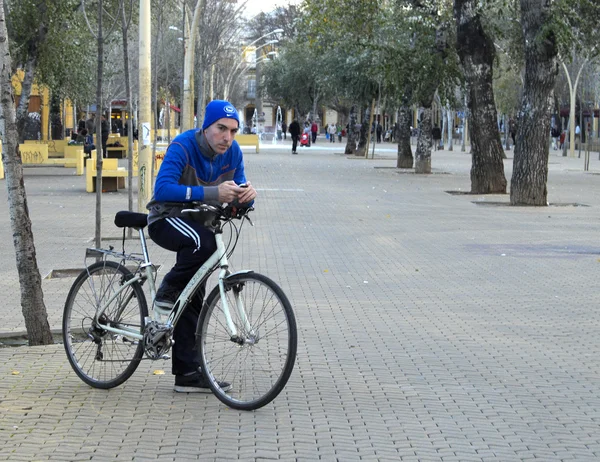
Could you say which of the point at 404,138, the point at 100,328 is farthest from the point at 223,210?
the point at 404,138

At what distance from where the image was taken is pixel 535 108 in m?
20.5

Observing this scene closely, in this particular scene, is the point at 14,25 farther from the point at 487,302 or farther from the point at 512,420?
the point at 512,420

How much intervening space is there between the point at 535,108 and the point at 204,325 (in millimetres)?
15654

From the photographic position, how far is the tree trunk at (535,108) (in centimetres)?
2028

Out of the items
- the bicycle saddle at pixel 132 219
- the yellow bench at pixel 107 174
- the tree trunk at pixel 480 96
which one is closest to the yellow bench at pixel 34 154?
the yellow bench at pixel 107 174

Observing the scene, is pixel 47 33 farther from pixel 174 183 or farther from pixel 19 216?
pixel 174 183

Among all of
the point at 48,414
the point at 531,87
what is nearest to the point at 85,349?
the point at 48,414

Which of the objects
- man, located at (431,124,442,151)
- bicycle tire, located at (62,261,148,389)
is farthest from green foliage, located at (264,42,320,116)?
bicycle tire, located at (62,261,148,389)

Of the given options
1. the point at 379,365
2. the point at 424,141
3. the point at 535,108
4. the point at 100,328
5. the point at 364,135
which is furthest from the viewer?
the point at 364,135

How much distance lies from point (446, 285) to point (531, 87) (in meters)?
10.6

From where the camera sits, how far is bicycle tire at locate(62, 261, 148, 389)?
244 inches

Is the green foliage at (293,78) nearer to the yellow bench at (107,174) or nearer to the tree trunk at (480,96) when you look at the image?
the yellow bench at (107,174)

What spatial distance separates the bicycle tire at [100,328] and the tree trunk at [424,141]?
27350 mm

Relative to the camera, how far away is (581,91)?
68.2 m
